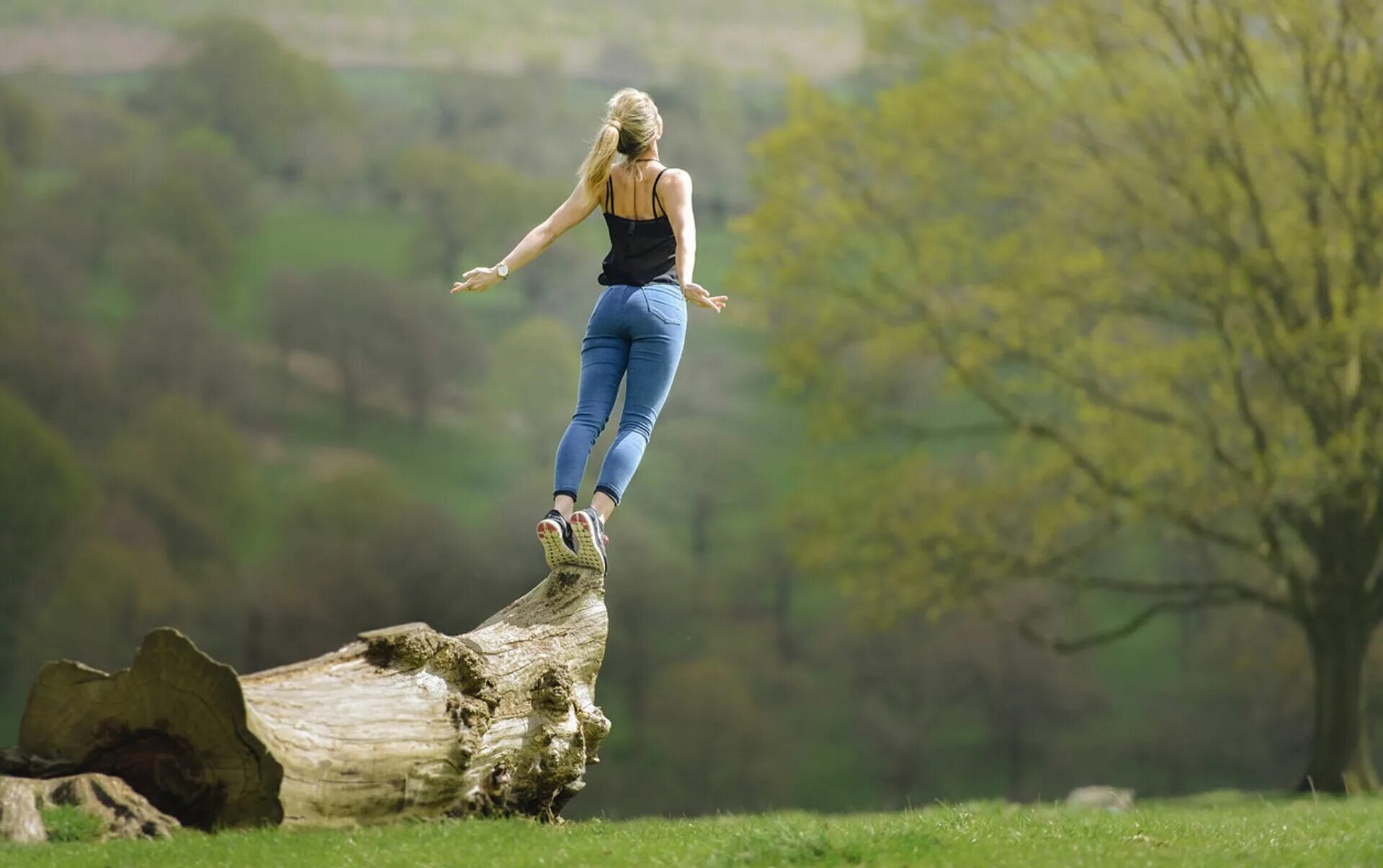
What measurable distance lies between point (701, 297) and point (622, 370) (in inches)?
31.9

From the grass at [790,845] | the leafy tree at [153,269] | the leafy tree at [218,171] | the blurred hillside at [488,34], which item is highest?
the blurred hillside at [488,34]

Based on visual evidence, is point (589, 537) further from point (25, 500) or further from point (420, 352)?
point (25, 500)

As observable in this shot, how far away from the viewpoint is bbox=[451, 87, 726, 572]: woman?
7141 mm

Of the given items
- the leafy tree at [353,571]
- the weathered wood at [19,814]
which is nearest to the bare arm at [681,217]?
the weathered wood at [19,814]

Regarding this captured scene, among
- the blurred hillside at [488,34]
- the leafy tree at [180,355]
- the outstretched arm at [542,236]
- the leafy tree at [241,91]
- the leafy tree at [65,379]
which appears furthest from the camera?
the blurred hillside at [488,34]

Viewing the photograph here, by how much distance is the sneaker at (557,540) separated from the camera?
700 cm

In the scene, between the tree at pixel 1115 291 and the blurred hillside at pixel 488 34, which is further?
Result: the blurred hillside at pixel 488 34

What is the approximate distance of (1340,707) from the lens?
48.0ft

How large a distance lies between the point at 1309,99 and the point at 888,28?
4.99 m

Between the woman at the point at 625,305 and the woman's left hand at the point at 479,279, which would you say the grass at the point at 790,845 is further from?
the woman's left hand at the point at 479,279

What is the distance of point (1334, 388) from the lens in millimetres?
13703

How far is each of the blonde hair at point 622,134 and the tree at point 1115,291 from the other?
805cm

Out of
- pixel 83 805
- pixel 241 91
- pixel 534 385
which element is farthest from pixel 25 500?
pixel 83 805

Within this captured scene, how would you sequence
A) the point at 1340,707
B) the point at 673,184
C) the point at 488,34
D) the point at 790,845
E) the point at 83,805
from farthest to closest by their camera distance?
the point at 488,34 < the point at 1340,707 < the point at 673,184 < the point at 83,805 < the point at 790,845
